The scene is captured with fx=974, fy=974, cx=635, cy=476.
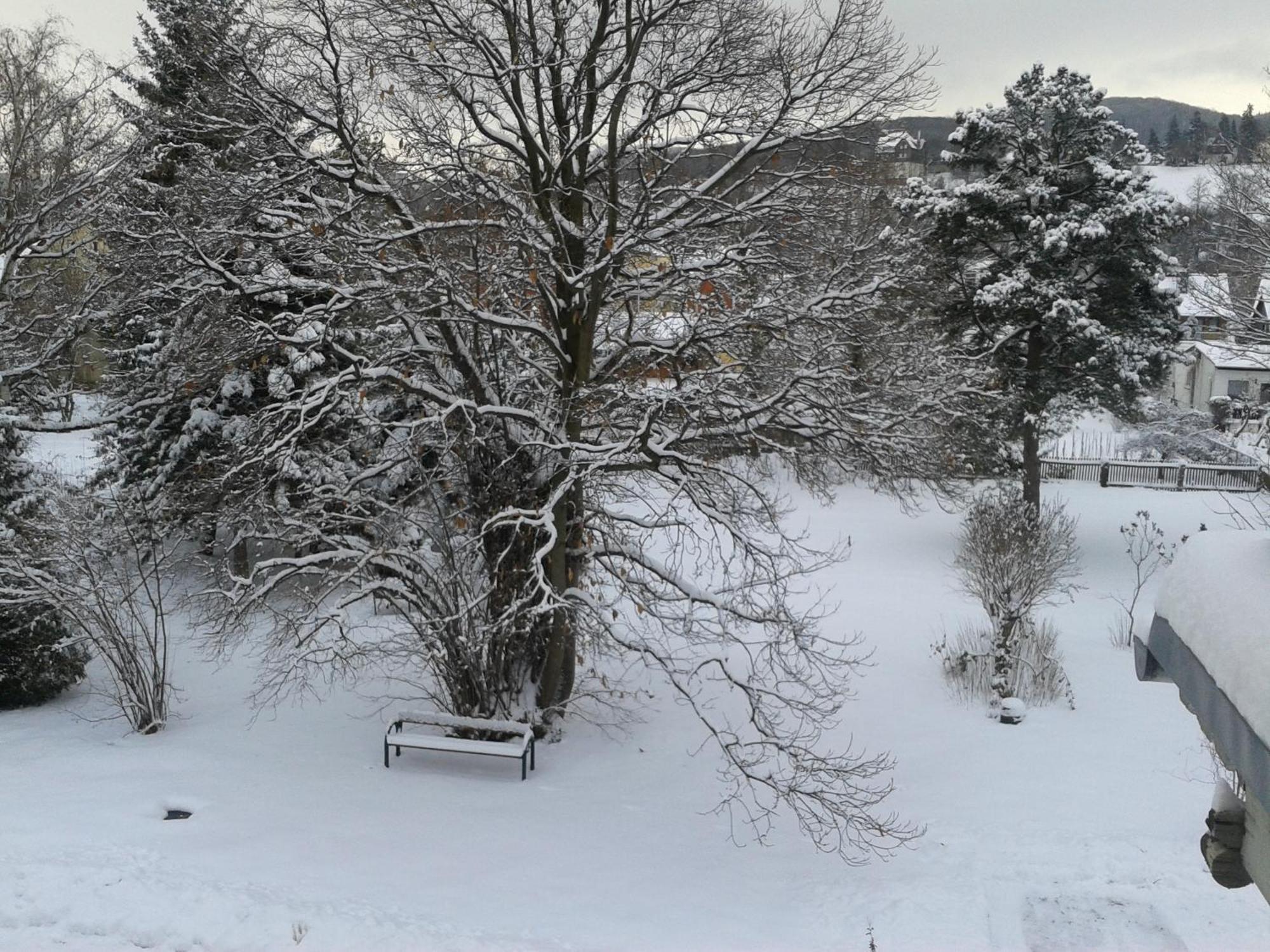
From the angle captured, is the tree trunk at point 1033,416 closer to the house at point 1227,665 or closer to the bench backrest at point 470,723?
the bench backrest at point 470,723

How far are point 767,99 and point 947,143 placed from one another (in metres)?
12.2

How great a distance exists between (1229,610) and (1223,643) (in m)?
0.12

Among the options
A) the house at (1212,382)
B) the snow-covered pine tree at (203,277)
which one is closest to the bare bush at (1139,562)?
the snow-covered pine tree at (203,277)

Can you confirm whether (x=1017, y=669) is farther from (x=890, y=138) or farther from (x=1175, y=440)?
(x=1175, y=440)

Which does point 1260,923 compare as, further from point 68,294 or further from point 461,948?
point 68,294

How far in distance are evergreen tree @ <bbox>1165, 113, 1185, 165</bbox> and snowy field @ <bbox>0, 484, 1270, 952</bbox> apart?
410 ft

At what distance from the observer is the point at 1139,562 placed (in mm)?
16344

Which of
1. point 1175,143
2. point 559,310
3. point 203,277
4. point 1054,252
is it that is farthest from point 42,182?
point 1175,143

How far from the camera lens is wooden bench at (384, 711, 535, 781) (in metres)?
9.77

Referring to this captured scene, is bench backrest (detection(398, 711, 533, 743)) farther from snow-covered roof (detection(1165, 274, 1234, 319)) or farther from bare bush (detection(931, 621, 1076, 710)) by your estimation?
snow-covered roof (detection(1165, 274, 1234, 319))

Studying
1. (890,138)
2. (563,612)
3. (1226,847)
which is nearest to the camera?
(1226,847)

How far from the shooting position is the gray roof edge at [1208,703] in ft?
7.02

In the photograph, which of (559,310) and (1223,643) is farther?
(559,310)

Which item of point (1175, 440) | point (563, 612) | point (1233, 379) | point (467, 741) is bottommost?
point (467, 741)
